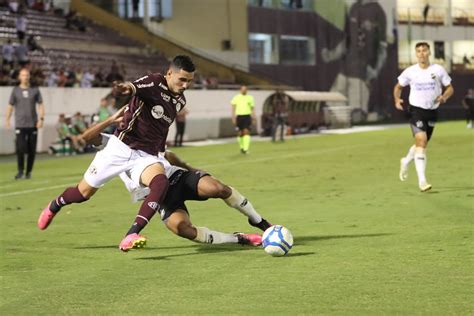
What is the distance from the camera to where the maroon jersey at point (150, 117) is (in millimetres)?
10672

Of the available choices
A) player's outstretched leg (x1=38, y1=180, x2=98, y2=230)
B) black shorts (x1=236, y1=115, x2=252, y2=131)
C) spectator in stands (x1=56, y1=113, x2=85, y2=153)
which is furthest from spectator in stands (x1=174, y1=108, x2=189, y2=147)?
player's outstretched leg (x1=38, y1=180, x2=98, y2=230)

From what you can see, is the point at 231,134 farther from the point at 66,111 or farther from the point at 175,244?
the point at 175,244

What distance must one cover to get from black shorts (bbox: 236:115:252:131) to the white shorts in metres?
22.6

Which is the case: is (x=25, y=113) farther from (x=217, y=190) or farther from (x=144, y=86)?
(x=217, y=190)

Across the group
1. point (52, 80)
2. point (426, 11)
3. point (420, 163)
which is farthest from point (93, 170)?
point (426, 11)

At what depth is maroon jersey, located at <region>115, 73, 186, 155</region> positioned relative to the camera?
35.0 ft

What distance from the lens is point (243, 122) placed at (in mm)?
33938

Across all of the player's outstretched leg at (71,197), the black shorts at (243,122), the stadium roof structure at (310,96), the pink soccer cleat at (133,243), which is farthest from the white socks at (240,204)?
the stadium roof structure at (310,96)

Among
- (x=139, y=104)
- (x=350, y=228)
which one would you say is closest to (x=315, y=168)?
(x=350, y=228)

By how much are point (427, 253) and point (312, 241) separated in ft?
5.37

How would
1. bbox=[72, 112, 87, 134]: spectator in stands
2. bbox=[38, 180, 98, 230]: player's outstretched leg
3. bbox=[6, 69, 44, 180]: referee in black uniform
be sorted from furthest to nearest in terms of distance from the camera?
Answer: 1. bbox=[72, 112, 87, 134]: spectator in stands
2. bbox=[6, 69, 44, 180]: referee in black uniform
3. bbox=[38, 180, 98, 230]: player's outstretched leg

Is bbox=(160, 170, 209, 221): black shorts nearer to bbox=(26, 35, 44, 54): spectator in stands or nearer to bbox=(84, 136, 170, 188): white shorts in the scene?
bbox=(84, 136, 170, 188): white shorts

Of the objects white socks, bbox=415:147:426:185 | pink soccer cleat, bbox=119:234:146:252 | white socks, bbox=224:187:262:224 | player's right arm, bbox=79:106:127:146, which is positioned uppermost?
player's right arm, bbox=79:106:127:146

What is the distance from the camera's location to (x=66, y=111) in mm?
38562
